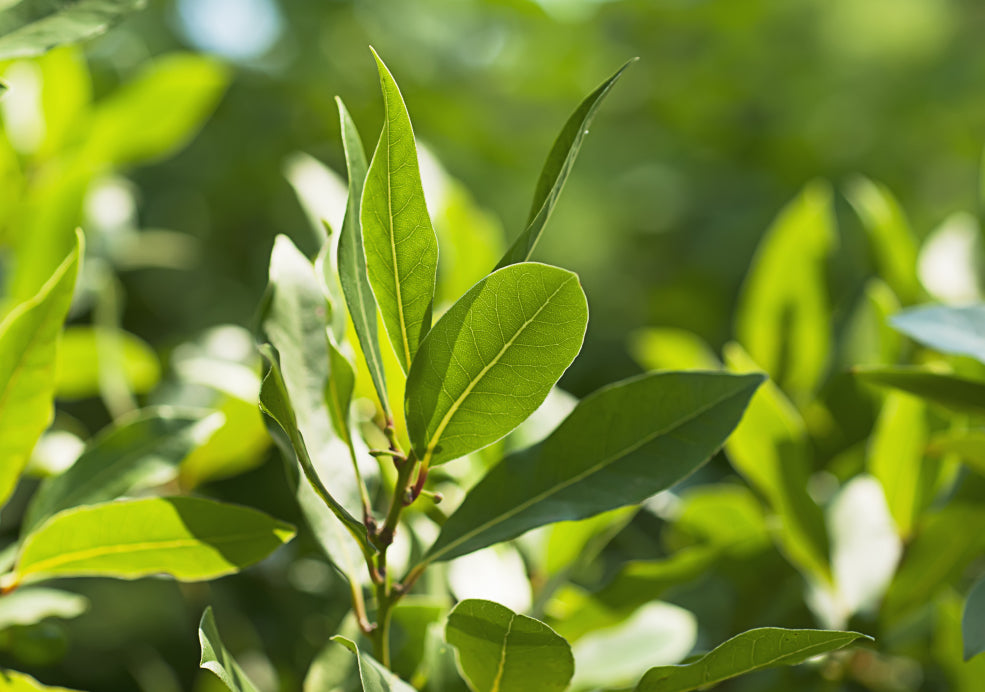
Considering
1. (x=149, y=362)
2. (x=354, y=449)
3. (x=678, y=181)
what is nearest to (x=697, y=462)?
(x=354, y=449)

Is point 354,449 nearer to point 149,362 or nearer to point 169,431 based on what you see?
point 169,431

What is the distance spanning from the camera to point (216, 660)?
1.37 ft

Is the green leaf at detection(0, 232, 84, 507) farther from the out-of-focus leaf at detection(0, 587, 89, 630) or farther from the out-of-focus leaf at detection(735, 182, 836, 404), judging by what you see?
the out-of-focus leaf at detection(735, 182, 836, 404)

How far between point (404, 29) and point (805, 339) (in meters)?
1.52

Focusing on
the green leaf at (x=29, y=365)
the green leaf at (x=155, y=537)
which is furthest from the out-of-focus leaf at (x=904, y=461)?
the green leaf at (x=29, y=365)

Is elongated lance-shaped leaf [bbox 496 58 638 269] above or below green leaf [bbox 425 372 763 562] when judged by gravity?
above

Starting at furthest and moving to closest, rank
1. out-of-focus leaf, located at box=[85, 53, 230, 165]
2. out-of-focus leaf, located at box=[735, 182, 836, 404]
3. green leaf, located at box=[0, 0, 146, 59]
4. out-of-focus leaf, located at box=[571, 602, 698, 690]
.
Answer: out-of-focus leaf, located at box=[85, 53, 230, 165] < out-of-focus leaf, located at box=[735, 182, 836, 404] < out-of-focus leaf, located at box=[571, 602, 698, 690] < green leaf, located at box=[0, 0, 146, 59]

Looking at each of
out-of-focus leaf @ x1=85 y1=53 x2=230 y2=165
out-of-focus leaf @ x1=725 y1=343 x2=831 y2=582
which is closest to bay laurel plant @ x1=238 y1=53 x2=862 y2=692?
out-of-focus leaf @ x1=725 y1=343 x2=831 y2=582

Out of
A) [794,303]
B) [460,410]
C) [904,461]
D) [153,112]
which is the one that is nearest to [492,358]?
[460,410]

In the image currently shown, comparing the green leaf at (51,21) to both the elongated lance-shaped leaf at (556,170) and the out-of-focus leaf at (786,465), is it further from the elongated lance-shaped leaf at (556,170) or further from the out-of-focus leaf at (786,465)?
the out-of-focus leaf at (786,465)

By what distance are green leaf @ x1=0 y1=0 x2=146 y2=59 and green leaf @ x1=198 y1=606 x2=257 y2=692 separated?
0.32m

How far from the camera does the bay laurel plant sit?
42 cm

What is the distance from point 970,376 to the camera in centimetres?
65

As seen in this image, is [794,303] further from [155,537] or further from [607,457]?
[155,537]
